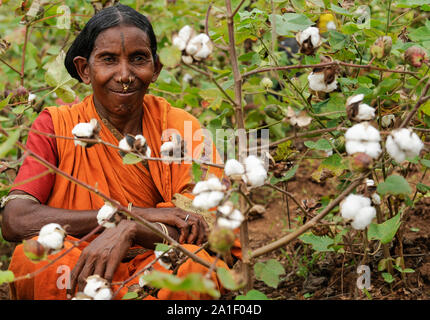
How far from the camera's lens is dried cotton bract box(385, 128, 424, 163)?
1161 mm

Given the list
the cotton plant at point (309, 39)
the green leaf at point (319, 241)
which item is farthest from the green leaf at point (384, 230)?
the cotton plant at point (309, 39)

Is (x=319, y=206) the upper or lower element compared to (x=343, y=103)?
lower

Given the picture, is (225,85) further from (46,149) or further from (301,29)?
(46,149)

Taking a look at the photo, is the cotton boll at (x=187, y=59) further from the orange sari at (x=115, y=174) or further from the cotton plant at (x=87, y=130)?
the orange sari at (x=115, y=174)

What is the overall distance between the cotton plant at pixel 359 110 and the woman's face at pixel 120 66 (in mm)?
859

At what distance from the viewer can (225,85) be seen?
1.72 m

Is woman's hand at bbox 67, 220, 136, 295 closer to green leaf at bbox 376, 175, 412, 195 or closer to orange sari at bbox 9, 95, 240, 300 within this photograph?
orange sari at bbox 9, 95, 240, 300

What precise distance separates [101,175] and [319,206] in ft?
2.52

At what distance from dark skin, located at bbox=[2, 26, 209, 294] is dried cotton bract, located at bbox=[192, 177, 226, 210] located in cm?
54

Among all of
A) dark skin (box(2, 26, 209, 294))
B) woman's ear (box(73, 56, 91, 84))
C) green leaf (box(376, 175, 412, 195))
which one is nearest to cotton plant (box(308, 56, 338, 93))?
green leaf (box(376, 175, 412, 195))

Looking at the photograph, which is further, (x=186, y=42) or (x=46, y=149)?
(x=46, y=149)

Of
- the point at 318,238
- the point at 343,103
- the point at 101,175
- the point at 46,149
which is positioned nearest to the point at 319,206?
the point at 318,238

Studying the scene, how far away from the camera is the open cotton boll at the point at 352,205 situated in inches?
48.8

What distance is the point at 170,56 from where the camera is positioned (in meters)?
1.22
